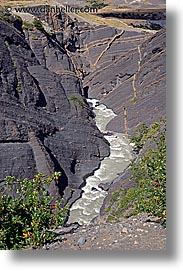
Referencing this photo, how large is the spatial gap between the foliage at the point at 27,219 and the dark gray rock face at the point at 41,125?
5214 mm

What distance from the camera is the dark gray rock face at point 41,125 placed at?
12062 millimetres

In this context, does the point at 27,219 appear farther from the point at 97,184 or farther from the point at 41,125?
the point at 41,125

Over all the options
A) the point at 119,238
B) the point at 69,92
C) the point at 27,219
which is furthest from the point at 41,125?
the point at 119,238

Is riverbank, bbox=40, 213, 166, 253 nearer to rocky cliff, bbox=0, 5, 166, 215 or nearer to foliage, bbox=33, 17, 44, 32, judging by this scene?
rocky cliff, bbox=0, 5, 166, 215

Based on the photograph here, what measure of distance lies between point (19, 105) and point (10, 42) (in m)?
4.47

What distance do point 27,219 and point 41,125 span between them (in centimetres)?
960

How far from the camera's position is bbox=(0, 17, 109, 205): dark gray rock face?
12.1m

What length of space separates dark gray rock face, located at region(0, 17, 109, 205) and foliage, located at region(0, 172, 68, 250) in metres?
5.21

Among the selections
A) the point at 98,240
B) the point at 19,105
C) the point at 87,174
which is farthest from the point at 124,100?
the point at 98,240

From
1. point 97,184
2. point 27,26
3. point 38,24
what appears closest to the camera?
point 97,184

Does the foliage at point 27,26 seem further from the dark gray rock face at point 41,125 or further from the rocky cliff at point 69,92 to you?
the dark gray rock face at point 41,125

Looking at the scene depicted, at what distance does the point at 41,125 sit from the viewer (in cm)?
1407

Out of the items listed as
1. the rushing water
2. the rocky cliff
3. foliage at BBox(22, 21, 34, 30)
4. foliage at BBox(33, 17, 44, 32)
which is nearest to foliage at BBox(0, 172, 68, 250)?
the rushing water

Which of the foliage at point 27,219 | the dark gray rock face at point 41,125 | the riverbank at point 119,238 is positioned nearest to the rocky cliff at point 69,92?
the dark gray rock face at point 41,125
